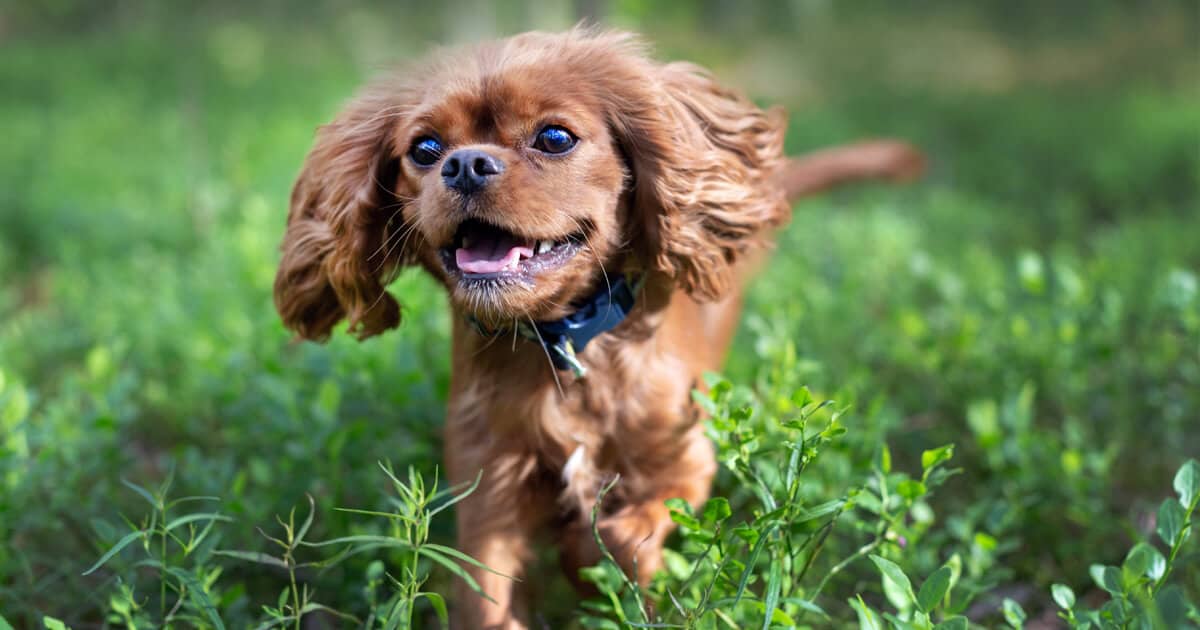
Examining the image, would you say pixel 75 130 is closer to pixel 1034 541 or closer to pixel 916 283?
pixel 916 283

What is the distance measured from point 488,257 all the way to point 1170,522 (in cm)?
130

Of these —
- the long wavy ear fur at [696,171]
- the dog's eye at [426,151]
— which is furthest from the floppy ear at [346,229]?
the long wavy ear fur at [696,171]

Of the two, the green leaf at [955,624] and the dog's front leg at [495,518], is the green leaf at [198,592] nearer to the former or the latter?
the dog's front leg at [495,518]

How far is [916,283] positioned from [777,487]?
2628 mm

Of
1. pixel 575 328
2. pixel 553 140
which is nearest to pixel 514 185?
pixel 553 140

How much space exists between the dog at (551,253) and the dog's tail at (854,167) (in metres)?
1.87

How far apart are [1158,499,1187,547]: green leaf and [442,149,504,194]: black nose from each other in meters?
1.29

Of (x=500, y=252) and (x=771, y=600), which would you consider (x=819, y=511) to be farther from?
(x=500, y=252)

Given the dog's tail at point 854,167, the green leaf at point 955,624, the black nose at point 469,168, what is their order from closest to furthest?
1. the green leaf at point 955,624
2. the black nose at point 469,168
3. the dog's tail at point 854,167

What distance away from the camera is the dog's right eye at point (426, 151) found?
197cm

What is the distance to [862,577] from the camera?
7.78 feet

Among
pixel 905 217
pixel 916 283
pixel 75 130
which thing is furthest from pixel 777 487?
pixel 75 130

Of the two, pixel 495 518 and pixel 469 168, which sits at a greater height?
pixel 469 168

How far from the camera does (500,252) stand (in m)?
1.96
